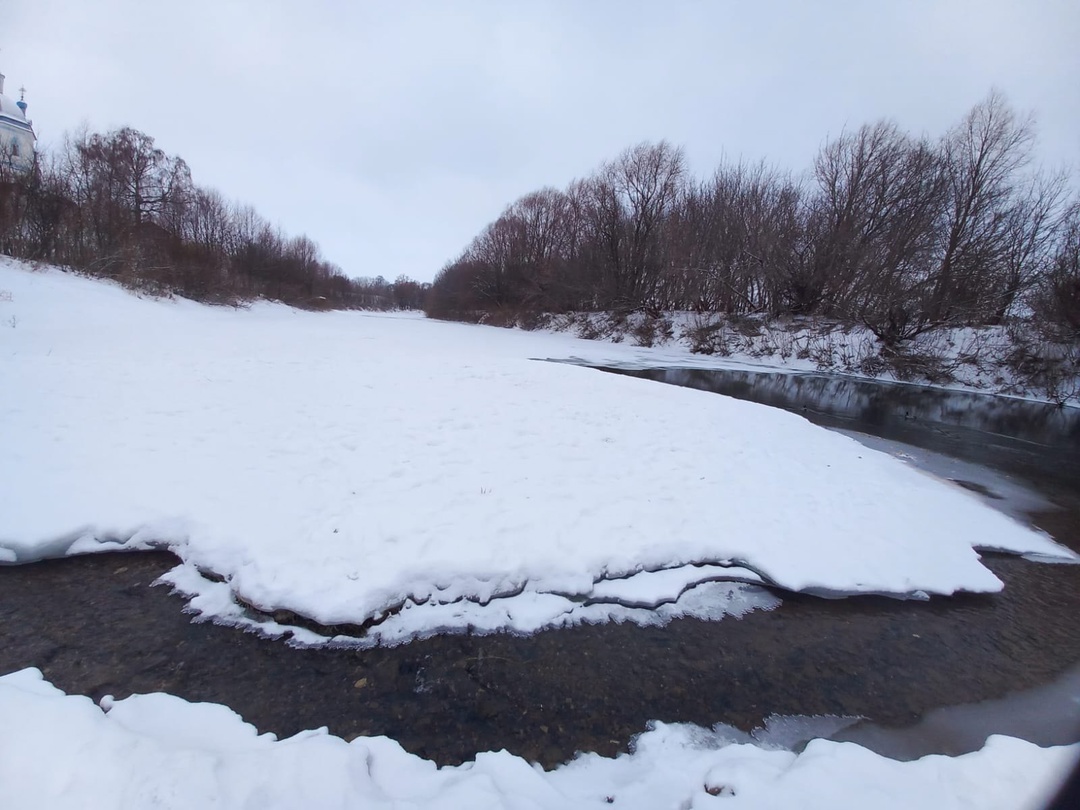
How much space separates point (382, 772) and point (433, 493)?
256 centimetres

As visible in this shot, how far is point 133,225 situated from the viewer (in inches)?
941

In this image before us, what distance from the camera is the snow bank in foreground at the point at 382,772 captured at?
176 centimetres

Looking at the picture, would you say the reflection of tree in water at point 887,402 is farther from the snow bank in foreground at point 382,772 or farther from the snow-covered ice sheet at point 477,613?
the snow bank in foreground at point 382,772

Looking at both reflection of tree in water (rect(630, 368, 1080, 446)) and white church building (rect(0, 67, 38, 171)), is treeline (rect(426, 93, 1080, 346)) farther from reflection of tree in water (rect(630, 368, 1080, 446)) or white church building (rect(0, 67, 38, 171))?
white church building (rect(0, 67, 38, 171))

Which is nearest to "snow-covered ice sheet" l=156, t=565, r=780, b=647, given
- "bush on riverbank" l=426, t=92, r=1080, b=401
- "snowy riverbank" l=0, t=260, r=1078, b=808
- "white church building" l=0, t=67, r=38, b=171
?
"snowy riverbank" l=0, t=260, r=1078, b=808

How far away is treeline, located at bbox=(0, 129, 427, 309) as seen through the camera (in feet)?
65.5

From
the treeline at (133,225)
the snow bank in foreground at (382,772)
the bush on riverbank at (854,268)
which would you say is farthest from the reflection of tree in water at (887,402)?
the treeline at (133,225)

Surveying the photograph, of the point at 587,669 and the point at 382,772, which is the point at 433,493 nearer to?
the point at 587,669

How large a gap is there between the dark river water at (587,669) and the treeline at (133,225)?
25579mm

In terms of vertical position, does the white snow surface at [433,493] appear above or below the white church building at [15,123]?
below

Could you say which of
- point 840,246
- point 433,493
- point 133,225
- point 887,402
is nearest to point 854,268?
point 840,246

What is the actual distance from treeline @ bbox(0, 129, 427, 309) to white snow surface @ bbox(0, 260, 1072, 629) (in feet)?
60.8

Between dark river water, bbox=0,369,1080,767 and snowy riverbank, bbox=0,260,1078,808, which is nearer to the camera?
snowy riverbank, bbox=0,260,1078,808

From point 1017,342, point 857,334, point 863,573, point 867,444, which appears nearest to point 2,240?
point 863,573
